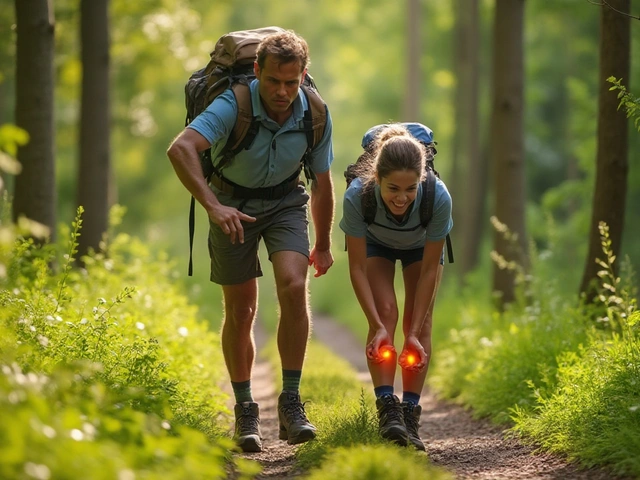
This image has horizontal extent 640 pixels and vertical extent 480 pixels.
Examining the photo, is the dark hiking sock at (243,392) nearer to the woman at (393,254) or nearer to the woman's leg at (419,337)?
the woman at (393,254)

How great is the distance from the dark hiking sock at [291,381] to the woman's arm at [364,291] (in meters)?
0.56

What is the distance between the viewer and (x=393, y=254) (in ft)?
21.2

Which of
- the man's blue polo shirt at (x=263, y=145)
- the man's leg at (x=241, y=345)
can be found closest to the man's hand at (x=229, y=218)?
the man's blue polo shirt at (x=263, y=145)

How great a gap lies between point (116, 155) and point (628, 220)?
1358 cm

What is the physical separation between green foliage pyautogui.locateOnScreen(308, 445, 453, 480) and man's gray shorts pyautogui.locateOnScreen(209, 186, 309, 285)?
6.41 feet

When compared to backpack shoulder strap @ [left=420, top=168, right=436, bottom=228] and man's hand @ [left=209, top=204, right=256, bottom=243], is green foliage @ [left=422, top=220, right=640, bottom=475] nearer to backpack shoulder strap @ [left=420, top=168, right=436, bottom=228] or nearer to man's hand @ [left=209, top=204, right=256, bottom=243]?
backpack shoulder strap @ [left=420, top=168, right=436, bottom=228]

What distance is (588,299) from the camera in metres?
9.05

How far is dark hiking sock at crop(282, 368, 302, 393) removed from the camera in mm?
6297

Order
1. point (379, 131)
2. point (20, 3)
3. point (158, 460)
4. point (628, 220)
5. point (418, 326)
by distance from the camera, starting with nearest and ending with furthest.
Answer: point (158, 460)
point (418, 326)
point (379, 131)
point (20, 3)
point (628, 220)

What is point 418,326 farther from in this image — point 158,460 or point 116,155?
point 116,155

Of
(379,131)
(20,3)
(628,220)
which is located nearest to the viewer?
(379,131)

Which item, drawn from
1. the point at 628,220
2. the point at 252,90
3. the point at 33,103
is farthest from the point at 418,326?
the point at 628,220

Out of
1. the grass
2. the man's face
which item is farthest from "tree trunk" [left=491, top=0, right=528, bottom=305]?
the man's face

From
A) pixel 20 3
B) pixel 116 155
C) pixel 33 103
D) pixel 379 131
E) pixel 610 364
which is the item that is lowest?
pixel 610 364
